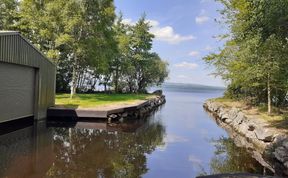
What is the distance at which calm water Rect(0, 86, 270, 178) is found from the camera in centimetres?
824

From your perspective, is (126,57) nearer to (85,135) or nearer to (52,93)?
(52,93)

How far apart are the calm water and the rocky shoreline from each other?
44cm

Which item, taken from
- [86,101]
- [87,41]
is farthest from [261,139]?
[87,41]

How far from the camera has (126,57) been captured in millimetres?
37656

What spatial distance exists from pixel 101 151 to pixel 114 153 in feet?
1.60

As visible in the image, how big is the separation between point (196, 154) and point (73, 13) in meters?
15.1

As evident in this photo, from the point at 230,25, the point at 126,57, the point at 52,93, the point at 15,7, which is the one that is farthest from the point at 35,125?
the point at 126,57

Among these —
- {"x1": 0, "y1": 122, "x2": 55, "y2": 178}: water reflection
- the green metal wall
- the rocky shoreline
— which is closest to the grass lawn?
the green metal wall

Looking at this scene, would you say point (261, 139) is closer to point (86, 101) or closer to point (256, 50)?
point (256, 50)

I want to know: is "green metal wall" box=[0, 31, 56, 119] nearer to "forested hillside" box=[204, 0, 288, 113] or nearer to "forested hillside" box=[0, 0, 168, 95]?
"forested hillside" box=[0, 0, 168, 95]

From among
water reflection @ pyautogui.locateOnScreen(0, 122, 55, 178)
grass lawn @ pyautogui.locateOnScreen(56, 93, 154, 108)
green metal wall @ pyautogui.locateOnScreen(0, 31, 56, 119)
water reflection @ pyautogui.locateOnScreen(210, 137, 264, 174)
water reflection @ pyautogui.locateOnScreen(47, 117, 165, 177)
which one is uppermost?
green metal wall @ pyautogui.locateOnScreen(0, 31, 56, 119)

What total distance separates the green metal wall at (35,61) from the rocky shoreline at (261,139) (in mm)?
9851

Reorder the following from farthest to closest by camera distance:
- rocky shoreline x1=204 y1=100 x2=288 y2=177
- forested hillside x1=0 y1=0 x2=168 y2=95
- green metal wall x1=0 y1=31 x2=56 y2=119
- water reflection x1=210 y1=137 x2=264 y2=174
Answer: forested hillside x1=0 y1=0 x2=168 y2=95
green metal wall x1=0 y1=31 x2=56 y2=119
rocky shoreline x1=204 y1=100 x2=288 y2=177
water reflection x1=210 y1=137 x2=264 y2=174

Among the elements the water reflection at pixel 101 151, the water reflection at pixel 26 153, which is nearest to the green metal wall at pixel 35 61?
the water reflection at pixel 26 153
